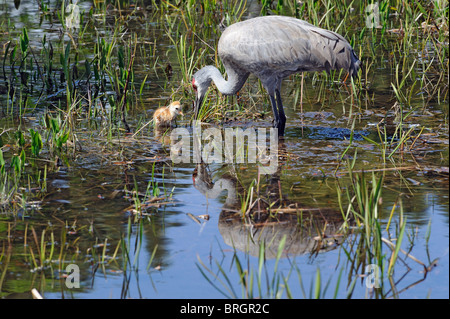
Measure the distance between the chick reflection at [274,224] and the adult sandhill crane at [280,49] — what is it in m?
1.63

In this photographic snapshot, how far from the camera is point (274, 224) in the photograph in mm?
5012

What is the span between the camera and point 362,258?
4.47m

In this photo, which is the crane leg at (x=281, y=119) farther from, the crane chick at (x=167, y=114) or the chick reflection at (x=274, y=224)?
the chick reflection at (x=274, y=224)

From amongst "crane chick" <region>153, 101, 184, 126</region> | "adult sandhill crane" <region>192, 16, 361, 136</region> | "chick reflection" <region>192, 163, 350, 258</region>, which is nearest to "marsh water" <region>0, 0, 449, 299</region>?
"chick reflection" <region>192, 163, 350, 258</region>

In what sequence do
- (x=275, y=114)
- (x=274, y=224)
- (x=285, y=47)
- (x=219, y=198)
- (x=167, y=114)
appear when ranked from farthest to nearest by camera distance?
(x=167, y=114), (x=275, y=114), (x=285, y=47), (x=219, y=198), (x=274, y=224)

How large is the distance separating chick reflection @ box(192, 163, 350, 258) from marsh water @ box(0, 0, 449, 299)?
0.01 meters

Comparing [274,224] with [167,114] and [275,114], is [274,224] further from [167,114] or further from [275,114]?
[167,114]

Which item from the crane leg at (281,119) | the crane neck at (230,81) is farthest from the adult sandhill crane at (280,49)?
the crane neck at (230,81)

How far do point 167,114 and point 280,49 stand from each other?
1226mm

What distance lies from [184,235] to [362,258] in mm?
1135

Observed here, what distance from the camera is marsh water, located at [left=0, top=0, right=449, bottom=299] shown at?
4.32 m

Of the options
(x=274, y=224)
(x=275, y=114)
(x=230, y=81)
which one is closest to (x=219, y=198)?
(x=274, y=224)

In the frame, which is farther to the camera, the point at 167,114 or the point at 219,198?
the point at 167,114
